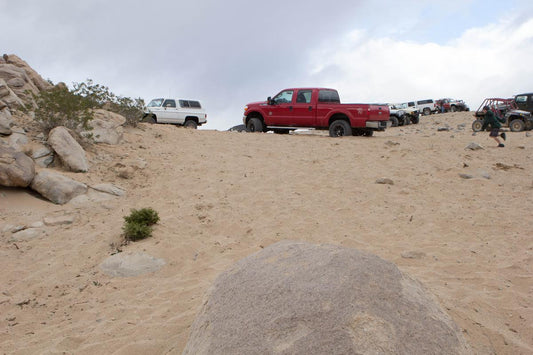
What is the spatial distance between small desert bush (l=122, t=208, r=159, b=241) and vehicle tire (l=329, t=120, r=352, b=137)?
A: 9.43 m

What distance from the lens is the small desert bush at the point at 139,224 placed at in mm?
5590

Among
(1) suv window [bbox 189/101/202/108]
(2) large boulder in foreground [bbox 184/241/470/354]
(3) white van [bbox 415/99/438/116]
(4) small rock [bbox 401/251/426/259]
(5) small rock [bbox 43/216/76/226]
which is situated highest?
(1) suv window [bbox 189/101/202/108]

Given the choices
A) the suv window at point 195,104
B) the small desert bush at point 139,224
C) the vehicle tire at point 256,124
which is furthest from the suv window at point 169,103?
the small desert bush at point 139,224

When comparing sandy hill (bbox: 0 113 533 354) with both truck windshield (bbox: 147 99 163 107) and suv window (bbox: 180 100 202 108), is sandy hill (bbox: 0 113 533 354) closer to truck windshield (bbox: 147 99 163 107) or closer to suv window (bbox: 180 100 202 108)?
truck windshield (bbox: 147 99 163 107)

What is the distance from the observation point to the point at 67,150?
7.83m

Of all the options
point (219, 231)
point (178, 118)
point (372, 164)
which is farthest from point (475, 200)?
point (178, 118)

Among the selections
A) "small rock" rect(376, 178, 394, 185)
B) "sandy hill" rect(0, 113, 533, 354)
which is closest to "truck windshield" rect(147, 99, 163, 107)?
"sandy hill" rect(0, 113, 533, 354)

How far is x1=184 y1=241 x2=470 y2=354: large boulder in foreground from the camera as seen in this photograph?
6.48 feet

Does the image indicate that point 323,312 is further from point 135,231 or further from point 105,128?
point 105,128

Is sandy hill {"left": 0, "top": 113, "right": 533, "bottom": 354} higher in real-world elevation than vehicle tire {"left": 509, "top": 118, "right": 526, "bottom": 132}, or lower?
lower

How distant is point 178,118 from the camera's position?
59.8 feet

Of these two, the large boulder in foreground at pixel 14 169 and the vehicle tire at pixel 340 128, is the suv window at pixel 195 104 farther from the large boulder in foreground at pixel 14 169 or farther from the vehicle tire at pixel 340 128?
the large boulder in foreground at pixel 14 169

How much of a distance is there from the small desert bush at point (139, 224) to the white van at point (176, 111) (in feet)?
41.3

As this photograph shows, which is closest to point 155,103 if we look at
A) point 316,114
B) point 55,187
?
point 316,114
